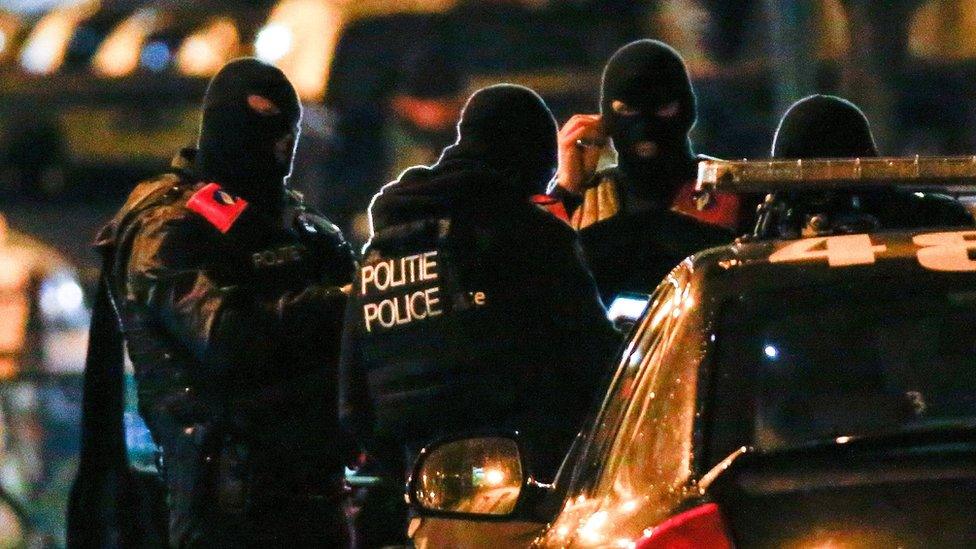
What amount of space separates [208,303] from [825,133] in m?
1.80

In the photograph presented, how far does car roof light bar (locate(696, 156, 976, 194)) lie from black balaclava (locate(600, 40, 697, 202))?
2.45 metres

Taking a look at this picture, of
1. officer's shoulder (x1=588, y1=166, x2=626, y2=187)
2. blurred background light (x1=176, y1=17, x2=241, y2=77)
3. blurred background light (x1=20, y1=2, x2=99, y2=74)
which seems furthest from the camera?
blurred background light (x1=20, y1=2, x2=99, y2=74)

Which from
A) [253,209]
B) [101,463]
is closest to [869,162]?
[253,209]

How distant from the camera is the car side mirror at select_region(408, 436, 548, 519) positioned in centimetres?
360

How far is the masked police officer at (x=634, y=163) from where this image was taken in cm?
591

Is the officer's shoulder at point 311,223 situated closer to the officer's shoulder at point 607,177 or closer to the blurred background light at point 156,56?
the officer's shoulder at point 607,177

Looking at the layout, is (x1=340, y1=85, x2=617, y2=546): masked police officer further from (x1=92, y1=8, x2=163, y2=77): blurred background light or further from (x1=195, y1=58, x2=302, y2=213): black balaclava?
(x1=92, y1=8, x2=163, y2=77): blurred background light

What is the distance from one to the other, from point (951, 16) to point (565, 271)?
13730 millimetres

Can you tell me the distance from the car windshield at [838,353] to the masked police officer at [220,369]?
232 centimetres

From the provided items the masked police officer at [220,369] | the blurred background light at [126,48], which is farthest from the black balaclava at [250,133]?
the blurred background light at [126,48]

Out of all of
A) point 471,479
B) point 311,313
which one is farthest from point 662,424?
point 311,313

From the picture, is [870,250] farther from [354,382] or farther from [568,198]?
[568,198]

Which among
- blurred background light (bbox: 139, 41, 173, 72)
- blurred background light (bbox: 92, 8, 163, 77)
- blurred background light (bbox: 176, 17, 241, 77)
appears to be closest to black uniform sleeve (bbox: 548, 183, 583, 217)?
blurred background light (bbox: 176, 17, 241, 77)

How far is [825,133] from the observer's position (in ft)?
19.7
